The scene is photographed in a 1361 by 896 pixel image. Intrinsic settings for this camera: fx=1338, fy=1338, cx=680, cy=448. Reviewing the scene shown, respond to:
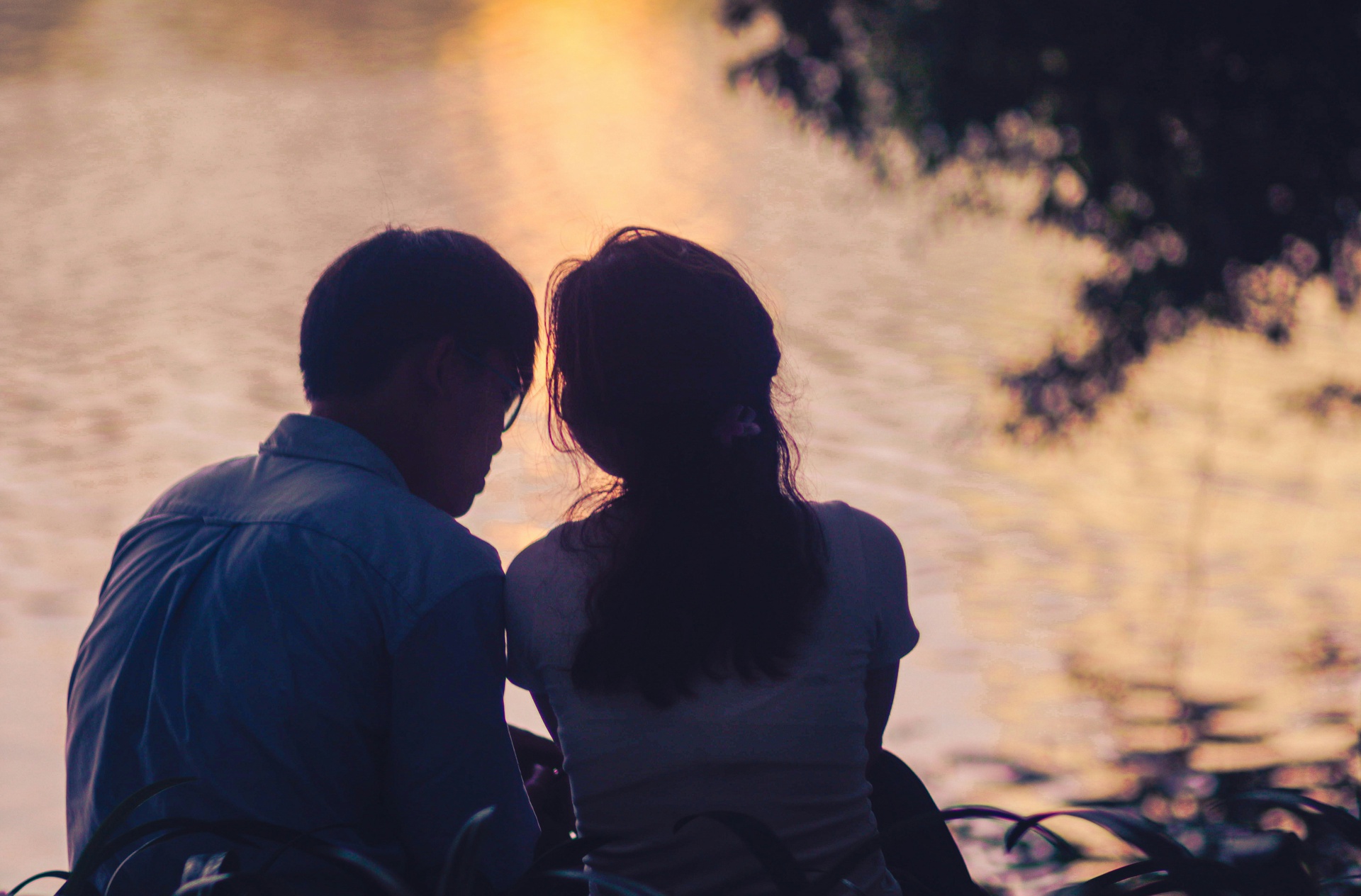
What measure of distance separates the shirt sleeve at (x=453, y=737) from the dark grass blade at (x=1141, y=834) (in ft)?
1.89

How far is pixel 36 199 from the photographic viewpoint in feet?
54.2

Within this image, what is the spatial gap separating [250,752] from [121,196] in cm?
1739

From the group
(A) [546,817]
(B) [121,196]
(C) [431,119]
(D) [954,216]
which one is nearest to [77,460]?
(D) [954,216]

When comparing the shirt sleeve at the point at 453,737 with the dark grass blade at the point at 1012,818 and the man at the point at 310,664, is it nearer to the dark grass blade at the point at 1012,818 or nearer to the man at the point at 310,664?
the man at the point at 310,664

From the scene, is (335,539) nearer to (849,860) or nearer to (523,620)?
(523,620)

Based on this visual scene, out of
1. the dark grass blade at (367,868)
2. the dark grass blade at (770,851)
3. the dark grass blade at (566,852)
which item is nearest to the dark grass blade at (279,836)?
the dark grass blade at (367,868)

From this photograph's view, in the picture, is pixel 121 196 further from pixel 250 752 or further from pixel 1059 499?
pixel 250 752

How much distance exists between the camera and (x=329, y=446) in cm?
136

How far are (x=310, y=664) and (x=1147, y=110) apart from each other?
9.67ft

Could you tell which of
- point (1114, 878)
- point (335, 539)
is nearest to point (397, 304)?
point (335, 539)

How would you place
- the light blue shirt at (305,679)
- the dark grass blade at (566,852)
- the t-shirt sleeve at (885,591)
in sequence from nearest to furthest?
the dark grass blade at (566,852), the light blue shirt at (305,679), the t-shirt sleeve at (885,591)

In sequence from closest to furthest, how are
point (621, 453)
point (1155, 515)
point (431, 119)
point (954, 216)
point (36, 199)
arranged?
1. point (621, 453)
2. point (954, 216)
3. point (1155, 515)
4. point (36, 199)
5. point (431, 119)

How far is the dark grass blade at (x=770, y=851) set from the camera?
902mm

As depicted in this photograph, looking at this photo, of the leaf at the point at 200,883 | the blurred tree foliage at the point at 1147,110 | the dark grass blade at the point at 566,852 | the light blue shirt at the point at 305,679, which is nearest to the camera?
the leaf at the point at 200,883
